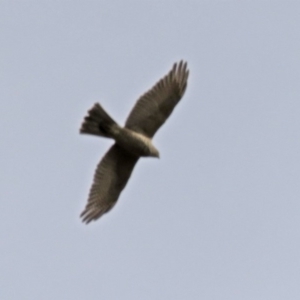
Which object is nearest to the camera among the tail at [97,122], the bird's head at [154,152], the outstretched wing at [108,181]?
the tail at [97,122]

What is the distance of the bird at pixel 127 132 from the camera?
79.6ft

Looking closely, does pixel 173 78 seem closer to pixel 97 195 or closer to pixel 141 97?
pixel 141 97

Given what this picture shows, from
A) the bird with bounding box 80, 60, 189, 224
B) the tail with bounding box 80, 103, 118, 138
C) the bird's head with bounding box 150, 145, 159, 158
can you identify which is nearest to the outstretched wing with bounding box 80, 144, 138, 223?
the bird with bounding box 80, 60, 189, 224

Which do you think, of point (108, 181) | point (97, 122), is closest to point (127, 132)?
point (97, 122)

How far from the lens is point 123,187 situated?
83.8 ft

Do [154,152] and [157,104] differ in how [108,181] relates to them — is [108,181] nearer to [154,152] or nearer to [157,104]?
[154,152]

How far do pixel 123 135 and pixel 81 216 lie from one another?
2.07 metres

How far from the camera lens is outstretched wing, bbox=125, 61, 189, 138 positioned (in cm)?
2453

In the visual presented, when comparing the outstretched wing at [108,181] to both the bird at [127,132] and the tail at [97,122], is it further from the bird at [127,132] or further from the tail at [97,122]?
the tail at [97,122]

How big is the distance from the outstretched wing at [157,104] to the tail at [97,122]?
50 centimetres

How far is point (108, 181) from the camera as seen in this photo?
25406mm

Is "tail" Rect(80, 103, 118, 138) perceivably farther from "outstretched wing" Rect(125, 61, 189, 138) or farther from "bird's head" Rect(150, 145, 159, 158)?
"bird's head" Rect(150, 145, 159, 158)

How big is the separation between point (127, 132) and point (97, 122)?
0.70 m

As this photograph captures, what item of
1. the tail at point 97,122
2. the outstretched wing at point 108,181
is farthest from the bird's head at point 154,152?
the tail at point 97,122
